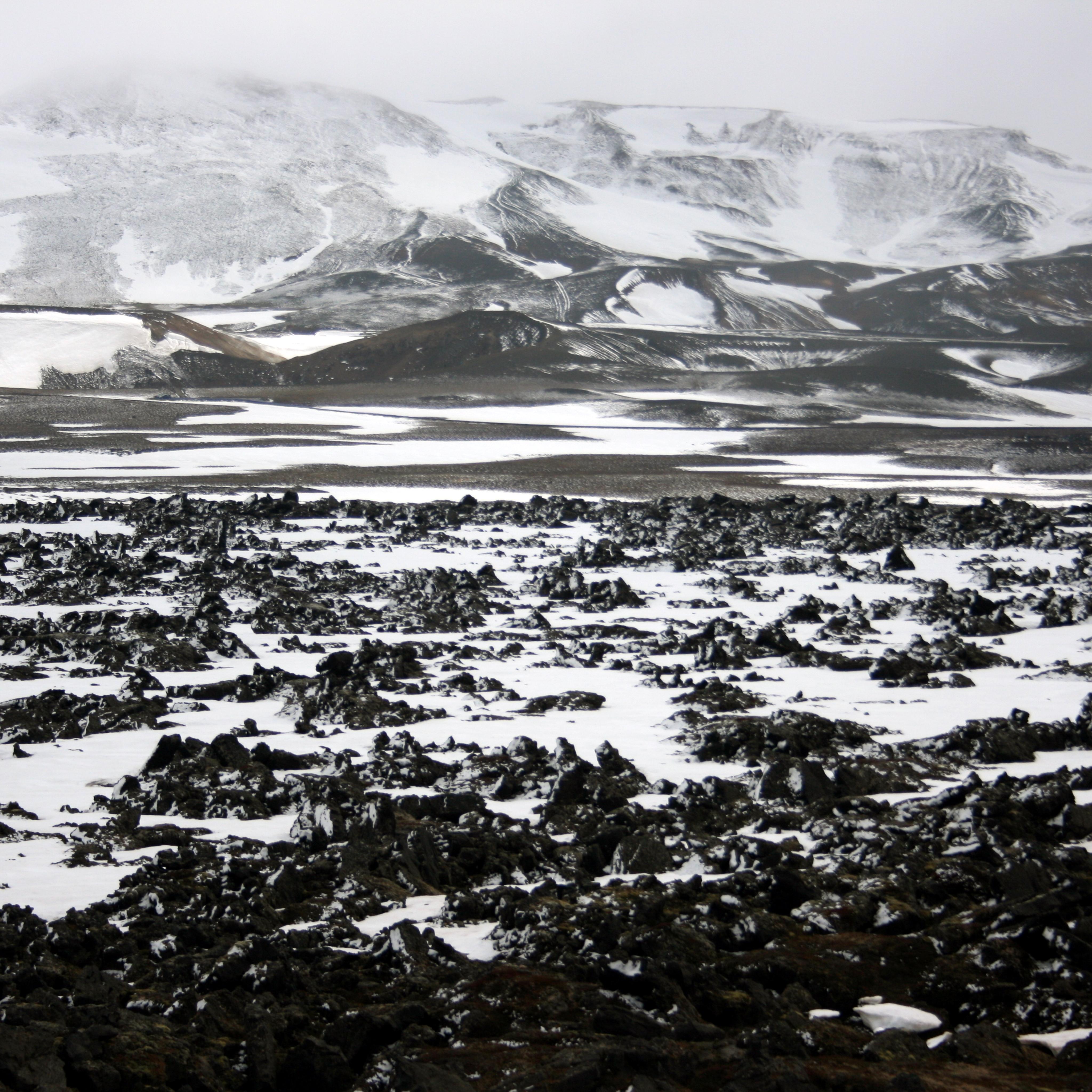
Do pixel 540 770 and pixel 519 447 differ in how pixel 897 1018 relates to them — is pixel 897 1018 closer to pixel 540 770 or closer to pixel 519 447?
pixel 540 770

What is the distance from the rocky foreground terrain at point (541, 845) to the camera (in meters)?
3.88

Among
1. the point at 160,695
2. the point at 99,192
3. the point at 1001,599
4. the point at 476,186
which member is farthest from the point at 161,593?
the point at 476,186

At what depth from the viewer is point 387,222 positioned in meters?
146

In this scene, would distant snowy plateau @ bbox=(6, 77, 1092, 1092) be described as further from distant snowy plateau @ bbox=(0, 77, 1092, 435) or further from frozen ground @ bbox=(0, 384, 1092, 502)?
distant snowy plateau @ bbox=(0, 77, 1092, 435)

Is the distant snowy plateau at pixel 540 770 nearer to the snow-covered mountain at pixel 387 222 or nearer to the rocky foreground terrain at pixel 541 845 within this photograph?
the rocky foreground terrain at pixel 541 845

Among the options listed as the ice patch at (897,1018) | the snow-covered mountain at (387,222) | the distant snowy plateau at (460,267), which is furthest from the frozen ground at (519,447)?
the snow-covered mountain at (387,222)

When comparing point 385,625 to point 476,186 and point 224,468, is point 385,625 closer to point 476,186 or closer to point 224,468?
point 224,468

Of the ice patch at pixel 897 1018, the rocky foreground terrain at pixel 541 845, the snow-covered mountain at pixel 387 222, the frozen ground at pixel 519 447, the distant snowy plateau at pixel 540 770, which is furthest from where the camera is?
the snow-covered mountain at pixel 387 222

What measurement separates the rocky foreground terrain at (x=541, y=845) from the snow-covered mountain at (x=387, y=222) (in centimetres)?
9459

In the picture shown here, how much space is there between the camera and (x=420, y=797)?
261 inches

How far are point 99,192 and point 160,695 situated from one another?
15188 cm

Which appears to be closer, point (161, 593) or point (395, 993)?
point (395, 993)

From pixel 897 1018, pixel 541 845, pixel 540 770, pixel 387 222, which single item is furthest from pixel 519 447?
pixel 387 222

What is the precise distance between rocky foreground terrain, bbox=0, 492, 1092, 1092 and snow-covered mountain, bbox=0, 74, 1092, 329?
9459 centimetres
